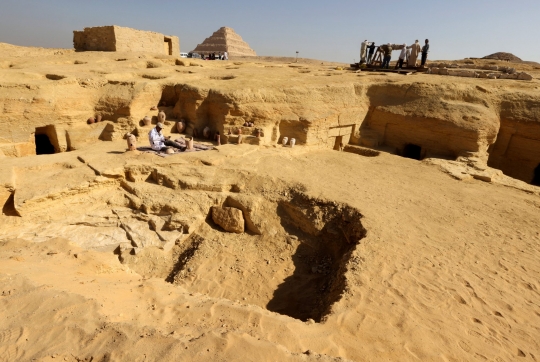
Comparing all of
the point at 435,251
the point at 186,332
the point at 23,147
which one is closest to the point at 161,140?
the point at 23,147

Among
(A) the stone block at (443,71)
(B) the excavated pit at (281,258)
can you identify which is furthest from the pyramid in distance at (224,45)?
(B) the excavated pit at (281,258)

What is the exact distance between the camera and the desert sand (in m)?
3.62

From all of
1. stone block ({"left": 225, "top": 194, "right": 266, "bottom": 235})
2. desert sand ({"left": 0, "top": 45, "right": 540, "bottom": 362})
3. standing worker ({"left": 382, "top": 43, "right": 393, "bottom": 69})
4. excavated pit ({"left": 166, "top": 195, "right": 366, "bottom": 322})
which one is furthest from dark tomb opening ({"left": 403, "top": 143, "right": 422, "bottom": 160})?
stone block ({"left": 225, "top": 194, "right": 266, "bottom": 235})

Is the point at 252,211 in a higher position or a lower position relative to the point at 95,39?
lower

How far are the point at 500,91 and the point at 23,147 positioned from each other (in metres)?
14.8

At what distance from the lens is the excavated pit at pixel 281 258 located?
571 centimetres

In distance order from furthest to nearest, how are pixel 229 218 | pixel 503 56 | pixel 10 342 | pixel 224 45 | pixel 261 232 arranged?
1. pixel 224 45
2. pixel 503 56
3. pixel 229 218
4. pixel 261 232
5. pixel 10 342

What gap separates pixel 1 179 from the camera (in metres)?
6.09

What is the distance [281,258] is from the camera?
6.48 meters

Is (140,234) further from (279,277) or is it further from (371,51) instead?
(371,51)

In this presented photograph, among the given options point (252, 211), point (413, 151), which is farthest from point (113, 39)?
point (413, 151)

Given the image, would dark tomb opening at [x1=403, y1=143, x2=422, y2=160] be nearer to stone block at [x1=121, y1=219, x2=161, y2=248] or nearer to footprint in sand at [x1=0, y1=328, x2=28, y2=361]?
stone block at [x1=121, y1=219, x2=161, y2=248]

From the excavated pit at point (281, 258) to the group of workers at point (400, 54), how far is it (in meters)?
13.1

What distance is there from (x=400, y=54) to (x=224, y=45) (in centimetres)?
2962
